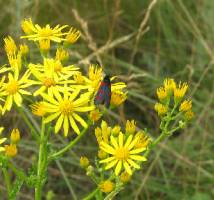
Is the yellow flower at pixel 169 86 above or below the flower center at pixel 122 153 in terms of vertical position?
above

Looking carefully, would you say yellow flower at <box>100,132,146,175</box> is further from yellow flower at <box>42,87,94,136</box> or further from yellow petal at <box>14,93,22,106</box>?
yellow petal at <box>14,93,22,106</box>

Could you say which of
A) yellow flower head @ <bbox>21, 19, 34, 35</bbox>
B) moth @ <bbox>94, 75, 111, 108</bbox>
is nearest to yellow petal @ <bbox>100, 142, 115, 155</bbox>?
moth @ <bbox>94, 75, 111, 108</bbox>

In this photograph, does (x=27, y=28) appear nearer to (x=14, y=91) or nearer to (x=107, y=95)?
(x=14, y=91)

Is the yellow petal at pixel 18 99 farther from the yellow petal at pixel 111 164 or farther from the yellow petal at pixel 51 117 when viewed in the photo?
the yellow petal at pixel 111 164

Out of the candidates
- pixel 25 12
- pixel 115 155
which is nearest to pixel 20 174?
pixel 115 155

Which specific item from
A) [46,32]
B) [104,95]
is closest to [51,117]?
[104,95]

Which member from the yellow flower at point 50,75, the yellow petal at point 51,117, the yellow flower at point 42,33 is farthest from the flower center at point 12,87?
the yellow flower at point 42,33
